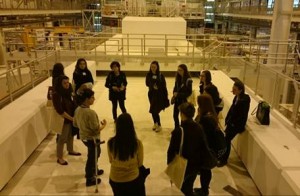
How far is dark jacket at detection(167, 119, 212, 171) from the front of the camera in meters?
2.80

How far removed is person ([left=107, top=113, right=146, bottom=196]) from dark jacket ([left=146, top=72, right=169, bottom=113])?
268 cm

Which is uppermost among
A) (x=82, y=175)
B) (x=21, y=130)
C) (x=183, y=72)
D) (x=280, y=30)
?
(x=280, y=30)

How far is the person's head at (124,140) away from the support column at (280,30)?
28.5 ft

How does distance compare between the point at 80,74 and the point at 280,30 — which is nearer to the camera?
the point at 80,74

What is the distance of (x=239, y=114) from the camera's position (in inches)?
154

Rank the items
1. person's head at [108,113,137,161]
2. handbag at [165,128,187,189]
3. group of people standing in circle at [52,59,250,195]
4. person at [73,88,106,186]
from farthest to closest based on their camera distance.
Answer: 1. person at [73,88,106,186]
2. handbag at [165,128,187,189]
3. group of people standing in circle at [52,59,250,195]
4. person's head at [108,113,137,161]

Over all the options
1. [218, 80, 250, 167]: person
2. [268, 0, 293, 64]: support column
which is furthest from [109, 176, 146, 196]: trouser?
[268, 0, 293, 64]: support column

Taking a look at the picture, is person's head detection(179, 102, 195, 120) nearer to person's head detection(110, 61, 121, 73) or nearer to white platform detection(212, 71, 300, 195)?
white platform detection(212, 71, 300, 195)

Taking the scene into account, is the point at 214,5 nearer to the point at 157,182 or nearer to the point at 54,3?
the point at 54,3

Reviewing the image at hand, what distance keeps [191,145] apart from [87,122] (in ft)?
4.25

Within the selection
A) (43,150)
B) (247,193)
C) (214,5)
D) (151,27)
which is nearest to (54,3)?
(151,27)

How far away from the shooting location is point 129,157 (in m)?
2.52

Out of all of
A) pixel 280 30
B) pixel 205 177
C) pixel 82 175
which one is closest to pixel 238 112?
pixel 205 177

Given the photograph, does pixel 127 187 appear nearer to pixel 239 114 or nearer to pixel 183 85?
pixel 239 114
